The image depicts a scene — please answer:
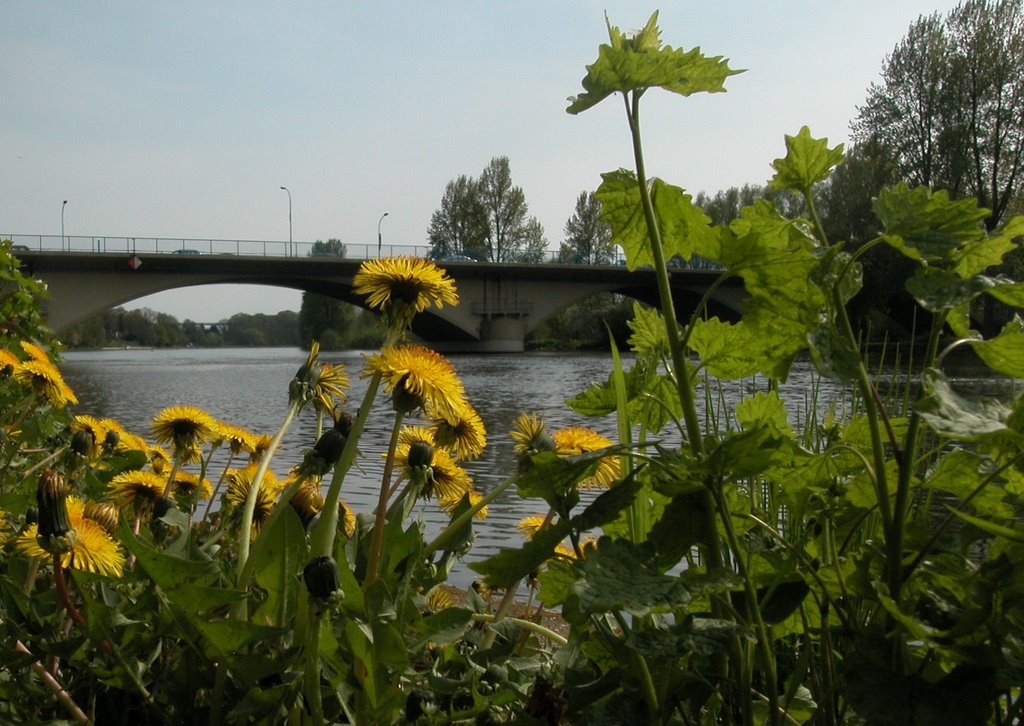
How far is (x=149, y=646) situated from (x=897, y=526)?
95 cm

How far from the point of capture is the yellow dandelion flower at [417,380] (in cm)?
113

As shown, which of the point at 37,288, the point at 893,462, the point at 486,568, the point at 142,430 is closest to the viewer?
the point at 486,568

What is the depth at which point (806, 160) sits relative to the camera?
0.90m

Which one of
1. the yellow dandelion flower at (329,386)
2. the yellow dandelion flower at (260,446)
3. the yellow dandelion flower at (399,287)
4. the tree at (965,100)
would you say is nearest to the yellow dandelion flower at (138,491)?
the yellow dandelion flower at (260,446)

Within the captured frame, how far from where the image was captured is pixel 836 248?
728mm

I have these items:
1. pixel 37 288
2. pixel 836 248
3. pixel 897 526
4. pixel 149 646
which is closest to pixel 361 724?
pixel 149 646

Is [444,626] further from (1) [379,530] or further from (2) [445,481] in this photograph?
(2) [445,481]

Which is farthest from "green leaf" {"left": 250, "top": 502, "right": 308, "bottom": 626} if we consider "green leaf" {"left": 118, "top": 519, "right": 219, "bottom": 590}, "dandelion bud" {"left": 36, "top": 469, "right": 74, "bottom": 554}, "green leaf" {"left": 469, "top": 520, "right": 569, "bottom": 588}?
"green leaf" {"left": 469, "top": 520, "right": 569, "bottom": 588}

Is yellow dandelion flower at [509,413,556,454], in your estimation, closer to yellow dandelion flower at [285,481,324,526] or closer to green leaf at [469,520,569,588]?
yellow dandelion flower at [285,481,324,526]

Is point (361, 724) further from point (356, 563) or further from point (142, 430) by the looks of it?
point (142, 430)

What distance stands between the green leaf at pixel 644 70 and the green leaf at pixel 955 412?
310 mm

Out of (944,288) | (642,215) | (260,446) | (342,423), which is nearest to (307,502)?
(342,423)

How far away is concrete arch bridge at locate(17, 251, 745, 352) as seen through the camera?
28.8 meters

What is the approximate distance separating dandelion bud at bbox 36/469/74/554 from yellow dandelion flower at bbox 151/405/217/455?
0.66 m
